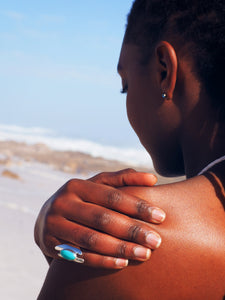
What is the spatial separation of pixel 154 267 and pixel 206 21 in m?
0.63

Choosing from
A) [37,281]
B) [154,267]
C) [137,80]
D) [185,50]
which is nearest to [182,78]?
[185,50]

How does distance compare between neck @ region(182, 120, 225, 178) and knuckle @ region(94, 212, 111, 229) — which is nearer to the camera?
knuckle @ region(94, 212, 111, 229)

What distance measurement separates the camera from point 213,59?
1.10 meters

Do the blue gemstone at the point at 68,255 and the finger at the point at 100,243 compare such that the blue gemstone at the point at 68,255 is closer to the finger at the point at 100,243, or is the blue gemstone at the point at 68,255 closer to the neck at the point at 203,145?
the finger at the point at 100,243

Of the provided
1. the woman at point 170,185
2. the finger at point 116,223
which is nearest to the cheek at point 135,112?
the woman at point 170,185

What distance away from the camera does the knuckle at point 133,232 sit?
962 mm

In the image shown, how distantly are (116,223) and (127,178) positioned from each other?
124 mm

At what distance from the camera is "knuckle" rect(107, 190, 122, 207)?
39.2 inches

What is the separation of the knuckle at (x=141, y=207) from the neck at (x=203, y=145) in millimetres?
282

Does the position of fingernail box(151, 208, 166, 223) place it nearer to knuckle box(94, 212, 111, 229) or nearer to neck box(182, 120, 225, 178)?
knuckle box(94, 212, 111, 229)

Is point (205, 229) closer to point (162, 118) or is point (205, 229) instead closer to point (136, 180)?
point (136, 180)

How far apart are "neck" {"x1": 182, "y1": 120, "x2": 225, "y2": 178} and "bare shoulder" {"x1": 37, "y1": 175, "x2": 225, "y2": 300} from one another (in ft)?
0.51

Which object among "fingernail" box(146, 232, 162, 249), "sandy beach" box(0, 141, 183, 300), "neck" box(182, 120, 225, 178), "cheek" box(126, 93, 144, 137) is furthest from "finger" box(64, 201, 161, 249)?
"sandy beach" box(0, 141, 183, 300)

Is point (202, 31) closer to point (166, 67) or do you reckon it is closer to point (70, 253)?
point (166, 67)
